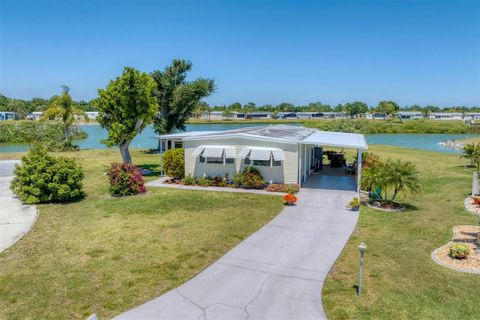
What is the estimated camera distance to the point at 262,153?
16797mm

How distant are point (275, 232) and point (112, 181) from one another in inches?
329

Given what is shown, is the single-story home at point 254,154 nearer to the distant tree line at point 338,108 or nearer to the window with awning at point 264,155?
the window with awning at point 264,155

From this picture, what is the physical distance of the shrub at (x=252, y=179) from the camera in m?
17.1

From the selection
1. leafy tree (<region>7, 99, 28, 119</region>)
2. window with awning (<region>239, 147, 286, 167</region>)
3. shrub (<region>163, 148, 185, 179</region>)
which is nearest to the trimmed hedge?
shrub (<region>163, 148, 185, 179</region>)

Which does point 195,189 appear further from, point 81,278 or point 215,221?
point 81,278

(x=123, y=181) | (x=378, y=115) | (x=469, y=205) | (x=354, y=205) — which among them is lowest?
(x=469, y=205)

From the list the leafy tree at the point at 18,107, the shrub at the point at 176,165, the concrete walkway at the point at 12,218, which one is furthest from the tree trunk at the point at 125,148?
the leafy tree at the point at 18,107

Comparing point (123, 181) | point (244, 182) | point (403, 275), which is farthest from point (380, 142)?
point (403, 275)

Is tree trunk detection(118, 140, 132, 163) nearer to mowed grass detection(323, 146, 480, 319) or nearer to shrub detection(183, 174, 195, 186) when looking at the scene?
shrub detection(183, 174, 195, 186)

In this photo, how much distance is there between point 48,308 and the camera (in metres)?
6.76

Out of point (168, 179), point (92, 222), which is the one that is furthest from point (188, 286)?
point (168, 179)

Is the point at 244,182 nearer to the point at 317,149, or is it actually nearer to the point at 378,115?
the point at 317,149

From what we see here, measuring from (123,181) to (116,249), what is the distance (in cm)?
657

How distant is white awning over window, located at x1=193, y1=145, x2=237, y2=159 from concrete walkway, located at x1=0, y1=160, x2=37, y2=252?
7.61m
